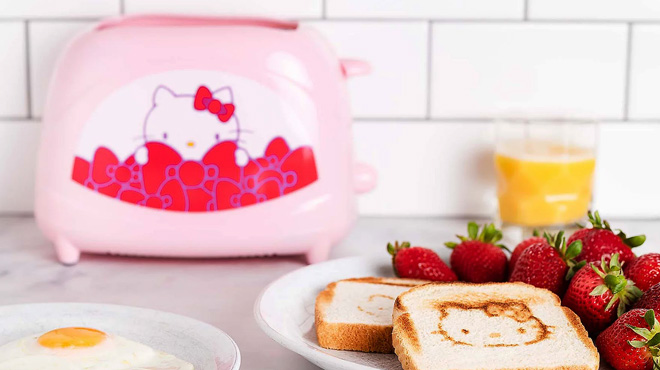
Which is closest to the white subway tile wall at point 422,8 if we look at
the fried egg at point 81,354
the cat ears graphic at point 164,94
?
the cat ears graphic at point 164,94

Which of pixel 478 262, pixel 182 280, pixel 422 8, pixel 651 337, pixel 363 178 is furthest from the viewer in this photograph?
pixel 422 8

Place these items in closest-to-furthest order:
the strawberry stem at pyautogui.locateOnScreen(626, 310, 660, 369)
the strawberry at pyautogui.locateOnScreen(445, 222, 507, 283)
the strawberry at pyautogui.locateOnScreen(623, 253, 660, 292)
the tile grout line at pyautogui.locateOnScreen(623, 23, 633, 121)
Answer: the strawberry stem at pyautogui.locateOnScreen(626, 310, 660, 369) < the strawberry at pyautogui.locateOnScreen(623, 253, 660, 292) < the strawberry at pyautogui.locateOnScreen(445, 222, 507, 283) < the tile grout line at pyautogui.locateOnScreen(623, 23, 633, 121)

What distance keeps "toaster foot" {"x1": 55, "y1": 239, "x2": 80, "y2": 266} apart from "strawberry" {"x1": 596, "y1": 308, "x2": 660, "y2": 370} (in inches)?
23.3

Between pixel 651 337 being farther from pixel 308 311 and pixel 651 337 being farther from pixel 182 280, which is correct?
pixel 182 280

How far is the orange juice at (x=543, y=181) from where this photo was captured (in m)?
1.01

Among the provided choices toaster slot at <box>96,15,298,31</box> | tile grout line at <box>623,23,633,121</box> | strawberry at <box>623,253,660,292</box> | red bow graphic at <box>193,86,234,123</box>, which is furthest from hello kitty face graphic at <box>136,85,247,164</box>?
tile grout line at <box>623,23,633,121</box>

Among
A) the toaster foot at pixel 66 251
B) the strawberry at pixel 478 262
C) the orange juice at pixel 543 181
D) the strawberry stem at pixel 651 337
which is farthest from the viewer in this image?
the orange juice at pixel 543 181

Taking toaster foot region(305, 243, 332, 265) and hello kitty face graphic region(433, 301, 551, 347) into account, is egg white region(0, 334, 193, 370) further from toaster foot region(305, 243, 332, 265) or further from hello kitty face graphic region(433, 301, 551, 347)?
toaster foot region(305, 243, 332, 265)

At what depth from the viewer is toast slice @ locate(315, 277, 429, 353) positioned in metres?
0.64

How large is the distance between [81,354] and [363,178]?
1.61 ft

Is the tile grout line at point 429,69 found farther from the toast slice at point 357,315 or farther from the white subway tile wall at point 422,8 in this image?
the toast slice at point 357,315

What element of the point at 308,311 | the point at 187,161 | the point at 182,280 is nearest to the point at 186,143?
the point at 187,161

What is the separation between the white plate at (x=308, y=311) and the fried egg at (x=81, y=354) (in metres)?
0.09

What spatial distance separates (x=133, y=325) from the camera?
646mm
